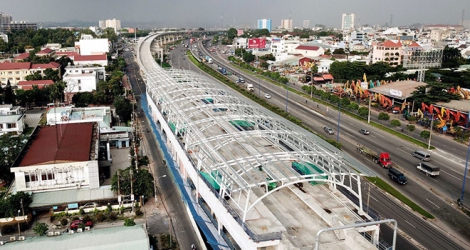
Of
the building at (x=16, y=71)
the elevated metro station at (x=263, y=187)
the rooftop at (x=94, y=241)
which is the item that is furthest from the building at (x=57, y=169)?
the building at (x=16, y=71)

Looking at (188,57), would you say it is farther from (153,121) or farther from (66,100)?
(153,121)

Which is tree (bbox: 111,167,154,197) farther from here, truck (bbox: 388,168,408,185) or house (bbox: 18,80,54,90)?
house (bbox: 18,80,54,90)

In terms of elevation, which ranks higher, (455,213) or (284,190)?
(284,190)

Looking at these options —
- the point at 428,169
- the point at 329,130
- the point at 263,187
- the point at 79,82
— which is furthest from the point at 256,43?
the point at 263,187

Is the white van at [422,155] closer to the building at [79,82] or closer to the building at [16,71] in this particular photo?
the building at [79,82]

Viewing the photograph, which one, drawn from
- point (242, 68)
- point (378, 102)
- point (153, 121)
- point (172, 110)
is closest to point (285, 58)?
point (242, 68)

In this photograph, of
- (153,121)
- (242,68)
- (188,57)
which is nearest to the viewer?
(153,121)

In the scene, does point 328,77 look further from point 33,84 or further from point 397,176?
point 33,84
